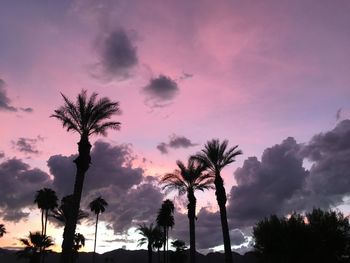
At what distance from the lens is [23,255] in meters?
72.7

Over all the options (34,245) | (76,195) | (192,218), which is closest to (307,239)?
(192,218)

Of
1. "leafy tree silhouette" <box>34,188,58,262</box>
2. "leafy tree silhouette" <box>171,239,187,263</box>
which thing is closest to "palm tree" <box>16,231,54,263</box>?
"leafy tree silhouette" <box>34,188,58,262</box>

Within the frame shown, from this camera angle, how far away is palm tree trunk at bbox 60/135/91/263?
27.9m

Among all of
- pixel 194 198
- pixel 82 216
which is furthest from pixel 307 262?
pixel 82 216

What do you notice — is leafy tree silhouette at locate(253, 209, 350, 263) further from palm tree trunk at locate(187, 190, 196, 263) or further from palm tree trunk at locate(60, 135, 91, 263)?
palm tree trunk at locate(60, 135, 91, 263)

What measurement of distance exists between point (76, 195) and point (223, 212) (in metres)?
17.5

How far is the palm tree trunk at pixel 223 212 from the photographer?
135 feet

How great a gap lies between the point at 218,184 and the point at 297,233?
8.85 metres

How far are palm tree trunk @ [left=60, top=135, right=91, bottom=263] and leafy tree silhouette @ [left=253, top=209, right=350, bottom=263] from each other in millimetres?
21899

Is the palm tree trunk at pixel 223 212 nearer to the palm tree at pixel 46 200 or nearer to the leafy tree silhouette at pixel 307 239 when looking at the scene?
the leafy tree silhouette at pixel 307 239

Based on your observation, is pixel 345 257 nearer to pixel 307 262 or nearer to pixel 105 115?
pixel 307 262

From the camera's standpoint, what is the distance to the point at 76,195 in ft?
96.1

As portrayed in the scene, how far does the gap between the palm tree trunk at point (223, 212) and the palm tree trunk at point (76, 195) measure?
1634 cm

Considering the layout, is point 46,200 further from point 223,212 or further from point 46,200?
point 223,212
